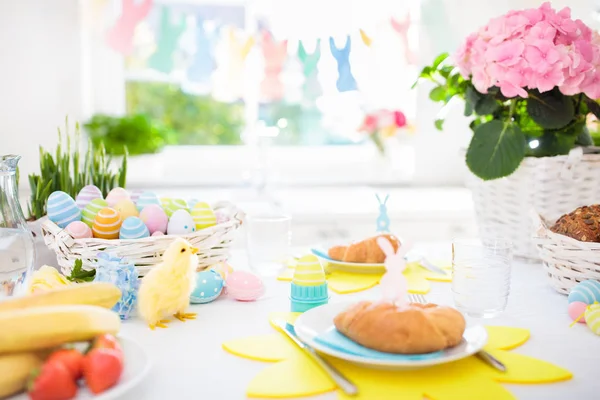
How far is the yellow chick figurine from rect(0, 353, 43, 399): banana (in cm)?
22

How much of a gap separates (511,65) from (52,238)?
30.9 inches

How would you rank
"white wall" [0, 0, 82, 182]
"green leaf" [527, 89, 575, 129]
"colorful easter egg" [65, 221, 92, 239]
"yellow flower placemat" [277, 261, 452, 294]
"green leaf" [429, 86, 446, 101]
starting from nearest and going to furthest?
"colorful easter egg" [65, 221, 92, 239] → "yellow flower placemat" [277, 261, 452, 294] → "green leaf" [527, 89, 575, 129] → "green leaf" [429, 86, 446, 101] → "white wall" [0, 0, 82, 182]

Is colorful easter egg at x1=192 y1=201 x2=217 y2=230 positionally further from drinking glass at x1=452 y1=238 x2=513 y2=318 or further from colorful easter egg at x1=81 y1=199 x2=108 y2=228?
drinking glass at x1=452 y1=238 x2=513 y2=318

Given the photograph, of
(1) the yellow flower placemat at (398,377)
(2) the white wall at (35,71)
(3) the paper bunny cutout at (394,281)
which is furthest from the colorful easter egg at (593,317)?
(2) the white wall at (35,71)

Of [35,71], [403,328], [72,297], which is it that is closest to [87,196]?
[72,297]

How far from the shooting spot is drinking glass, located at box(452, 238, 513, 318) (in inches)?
35.6

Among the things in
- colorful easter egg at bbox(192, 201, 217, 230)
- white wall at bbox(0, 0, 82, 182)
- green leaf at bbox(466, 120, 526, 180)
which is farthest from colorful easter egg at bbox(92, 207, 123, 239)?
white wall at bbox(0, 0, 82, 182)

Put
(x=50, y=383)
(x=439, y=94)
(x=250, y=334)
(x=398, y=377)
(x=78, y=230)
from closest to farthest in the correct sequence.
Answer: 1. (x=50, y=383)
2. (x=398, y=377)
3. (x=250, y=334)
4. (x=78, y=230)
5. (x=439, y=94)

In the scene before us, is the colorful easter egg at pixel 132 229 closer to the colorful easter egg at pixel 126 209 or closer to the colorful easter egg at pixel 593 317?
the colorful easter egg at pixel 126 209

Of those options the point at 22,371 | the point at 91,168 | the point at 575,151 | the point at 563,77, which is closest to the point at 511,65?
the point at 563,77

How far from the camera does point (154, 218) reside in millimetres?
1005

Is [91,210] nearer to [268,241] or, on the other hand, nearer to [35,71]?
[268,241]

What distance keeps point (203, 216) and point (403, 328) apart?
439 millimetres

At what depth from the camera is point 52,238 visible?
97cm
